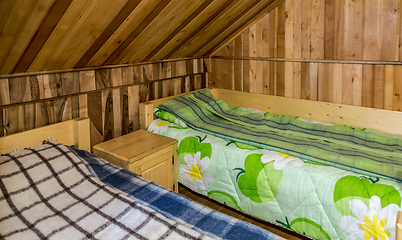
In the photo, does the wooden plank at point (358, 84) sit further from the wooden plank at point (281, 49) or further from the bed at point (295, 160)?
the wooden plank at point (281, 49)

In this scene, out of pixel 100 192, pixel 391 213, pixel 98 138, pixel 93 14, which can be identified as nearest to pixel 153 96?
pixel 98 138

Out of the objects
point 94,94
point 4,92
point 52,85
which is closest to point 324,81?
point 94,94

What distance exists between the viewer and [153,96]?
2.64 meters

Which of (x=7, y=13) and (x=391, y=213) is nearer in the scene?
(x=7, y=13)

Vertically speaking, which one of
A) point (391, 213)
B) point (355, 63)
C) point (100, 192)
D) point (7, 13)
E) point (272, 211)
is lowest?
point (272, 211)

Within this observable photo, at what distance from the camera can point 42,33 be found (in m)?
1.48

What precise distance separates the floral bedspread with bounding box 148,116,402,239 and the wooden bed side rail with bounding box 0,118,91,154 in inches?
26.0

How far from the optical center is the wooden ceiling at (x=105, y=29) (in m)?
1.37

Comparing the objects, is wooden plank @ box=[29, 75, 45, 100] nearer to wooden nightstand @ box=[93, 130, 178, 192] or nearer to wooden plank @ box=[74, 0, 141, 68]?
wooden plank @ box=[74, 0, 141, 68]

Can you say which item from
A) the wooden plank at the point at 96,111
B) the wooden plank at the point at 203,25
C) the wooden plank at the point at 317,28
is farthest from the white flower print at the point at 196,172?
the wooden plank at the point at 317,28

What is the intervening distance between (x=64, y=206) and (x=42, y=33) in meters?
0.85

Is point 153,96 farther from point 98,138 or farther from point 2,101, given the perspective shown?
point 2,101

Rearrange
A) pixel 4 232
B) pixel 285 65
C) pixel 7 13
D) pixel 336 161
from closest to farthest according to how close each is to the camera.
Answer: pixel 4 232
pixel 7 13
pixel 336 161
pixel 285 65

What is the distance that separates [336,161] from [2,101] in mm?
1879
